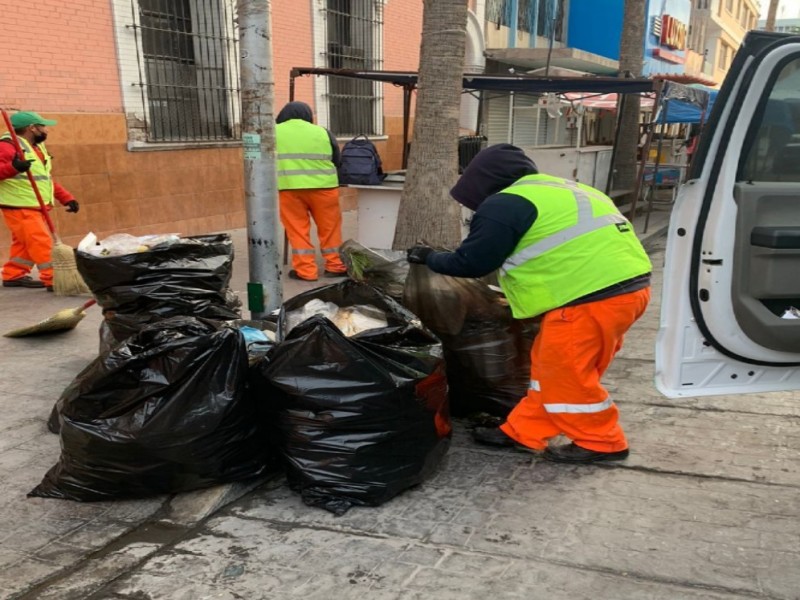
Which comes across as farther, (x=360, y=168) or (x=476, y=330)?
(x=360, y=168)

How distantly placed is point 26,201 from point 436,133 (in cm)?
336

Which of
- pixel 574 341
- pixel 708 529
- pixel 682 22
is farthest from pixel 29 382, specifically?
pixel 682 22

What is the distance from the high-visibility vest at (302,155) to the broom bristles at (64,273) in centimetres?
184

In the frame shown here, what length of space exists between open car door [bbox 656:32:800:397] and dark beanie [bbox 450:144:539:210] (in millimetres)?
745

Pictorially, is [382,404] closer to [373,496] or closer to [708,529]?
[373,496]

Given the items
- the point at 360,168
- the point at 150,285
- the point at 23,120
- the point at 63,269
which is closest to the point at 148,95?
the point at 23,120

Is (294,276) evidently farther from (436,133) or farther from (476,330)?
(476,330)

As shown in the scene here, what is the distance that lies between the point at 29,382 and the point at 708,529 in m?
3.46

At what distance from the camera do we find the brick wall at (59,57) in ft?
21.1

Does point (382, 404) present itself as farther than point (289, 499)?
No

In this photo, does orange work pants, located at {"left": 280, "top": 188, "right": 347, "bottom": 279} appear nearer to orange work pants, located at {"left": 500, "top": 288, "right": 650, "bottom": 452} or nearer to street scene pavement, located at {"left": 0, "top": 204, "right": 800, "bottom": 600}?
street scene pavement, located at {"left": 0, "top": 204, "right": 800, "bottom": 600}

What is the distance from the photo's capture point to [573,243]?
2.85m

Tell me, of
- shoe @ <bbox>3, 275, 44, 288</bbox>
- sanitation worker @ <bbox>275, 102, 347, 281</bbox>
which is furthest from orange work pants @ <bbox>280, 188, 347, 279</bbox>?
shoe @ <bbox>3, 275, 44, 288</bbox>

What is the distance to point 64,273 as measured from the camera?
549cm
